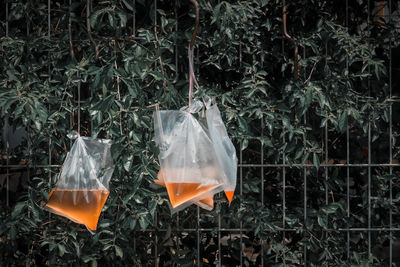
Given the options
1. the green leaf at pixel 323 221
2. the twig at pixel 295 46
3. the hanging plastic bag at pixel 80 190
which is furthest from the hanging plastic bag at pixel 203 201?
the twig at pixel 295 46

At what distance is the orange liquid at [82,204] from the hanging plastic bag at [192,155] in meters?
0.38

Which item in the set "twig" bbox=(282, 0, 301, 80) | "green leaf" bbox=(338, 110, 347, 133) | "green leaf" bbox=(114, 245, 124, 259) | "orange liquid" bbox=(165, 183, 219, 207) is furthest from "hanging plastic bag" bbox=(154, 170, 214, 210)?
"twig" bbox=(282, 0, 301, 80)

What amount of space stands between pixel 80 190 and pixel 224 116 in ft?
2.89

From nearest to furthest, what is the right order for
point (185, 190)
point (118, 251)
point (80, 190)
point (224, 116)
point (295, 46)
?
point (185, 190)
point (80, 190)
point (118, 251)
point (224, 116)
point (295, 46)

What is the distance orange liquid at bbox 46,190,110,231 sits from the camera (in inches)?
108

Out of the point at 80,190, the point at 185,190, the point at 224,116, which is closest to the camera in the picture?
the point at 185,190

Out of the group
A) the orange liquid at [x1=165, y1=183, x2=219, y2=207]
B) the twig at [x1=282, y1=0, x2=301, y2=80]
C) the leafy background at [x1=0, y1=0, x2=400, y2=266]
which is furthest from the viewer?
the twig at [x1=282, y1=0, x2=301, y2=80]

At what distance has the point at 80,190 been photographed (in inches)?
108

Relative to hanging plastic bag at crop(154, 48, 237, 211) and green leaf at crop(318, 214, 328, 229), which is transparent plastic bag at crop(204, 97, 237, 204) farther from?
green leaf at crop(318, 214, 328, 229)

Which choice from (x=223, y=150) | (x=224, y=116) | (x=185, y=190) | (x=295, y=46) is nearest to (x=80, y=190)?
(x=185, y=190)

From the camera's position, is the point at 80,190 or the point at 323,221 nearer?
the point at 80,190

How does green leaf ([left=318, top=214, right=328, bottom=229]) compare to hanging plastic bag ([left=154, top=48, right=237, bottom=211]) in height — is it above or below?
below

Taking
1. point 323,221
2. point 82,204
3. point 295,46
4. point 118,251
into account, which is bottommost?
point 118,251

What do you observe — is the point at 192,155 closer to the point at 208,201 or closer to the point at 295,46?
the point at 208,201
